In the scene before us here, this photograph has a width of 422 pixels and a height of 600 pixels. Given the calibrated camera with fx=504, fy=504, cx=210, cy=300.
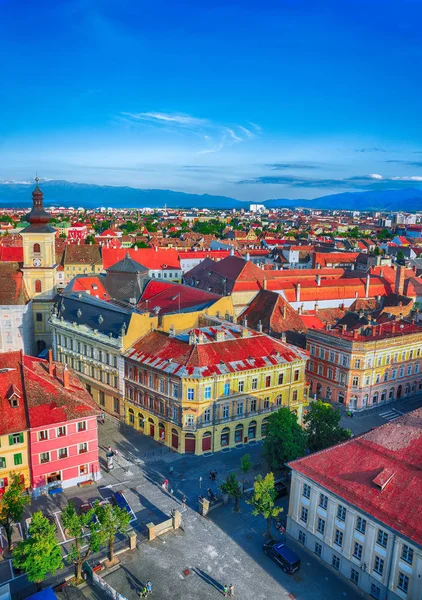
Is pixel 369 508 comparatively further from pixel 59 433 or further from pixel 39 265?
pixel 39 265

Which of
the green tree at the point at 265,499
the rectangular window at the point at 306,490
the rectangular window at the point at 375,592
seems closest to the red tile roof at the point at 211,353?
the green tree at the point at 265,499

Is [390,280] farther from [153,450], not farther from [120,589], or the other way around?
[120,589]

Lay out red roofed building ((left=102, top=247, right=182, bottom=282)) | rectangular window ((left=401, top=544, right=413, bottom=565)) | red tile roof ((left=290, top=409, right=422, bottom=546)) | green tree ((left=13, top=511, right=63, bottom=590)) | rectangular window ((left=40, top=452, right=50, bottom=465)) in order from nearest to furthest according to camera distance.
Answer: rectangular window ((left=401, top=544, right=413, bottom=565))
green tree ((left=13, top=511, right=63, bottom=590))
red tile roof ((left=290, top=409, right=422, bottom=546))
rectangular window ((left=40, top=452, right=50, bottom=465))
red roofed building ((left=102, top=247, right=182, bottom=282))

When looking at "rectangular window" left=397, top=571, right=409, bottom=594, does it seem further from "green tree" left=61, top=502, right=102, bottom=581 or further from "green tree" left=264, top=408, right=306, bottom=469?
"green tree" left=61, top=502, right=102, bottom=581

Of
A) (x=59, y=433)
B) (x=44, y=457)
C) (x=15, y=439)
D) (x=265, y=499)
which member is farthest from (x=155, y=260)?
(x=265, y=499)

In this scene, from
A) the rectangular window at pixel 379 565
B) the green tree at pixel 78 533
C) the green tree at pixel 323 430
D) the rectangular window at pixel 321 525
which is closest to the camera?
the rectangular window at pixel 379 565

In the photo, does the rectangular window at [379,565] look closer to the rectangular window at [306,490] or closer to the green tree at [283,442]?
the rectangular window at [306,490]

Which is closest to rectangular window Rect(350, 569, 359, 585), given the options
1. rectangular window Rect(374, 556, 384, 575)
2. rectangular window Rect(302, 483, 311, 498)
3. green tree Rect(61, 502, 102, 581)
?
rectangular window Rect(374, 556, 384, 575)
